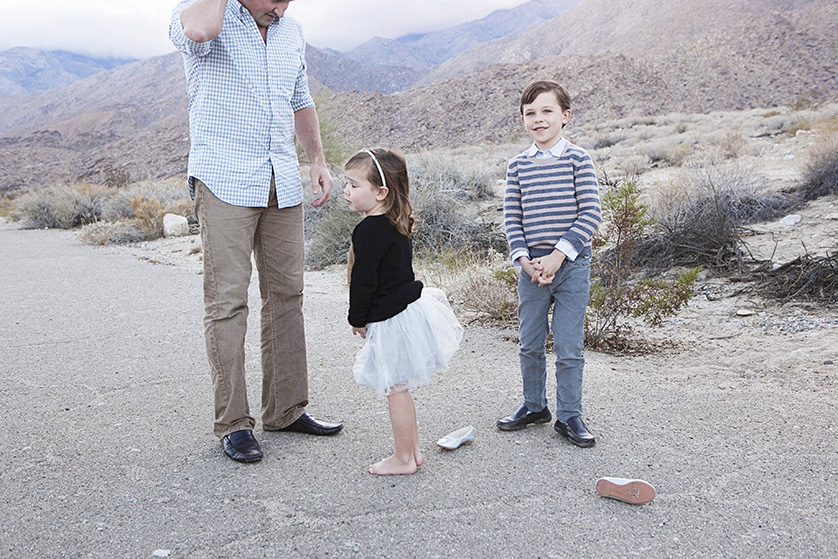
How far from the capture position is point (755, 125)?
73.4 feet

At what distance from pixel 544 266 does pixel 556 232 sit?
21cm

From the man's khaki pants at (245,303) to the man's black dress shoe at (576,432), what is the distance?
50.9 inches

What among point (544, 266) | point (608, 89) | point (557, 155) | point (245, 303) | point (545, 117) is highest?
point (608, 89)

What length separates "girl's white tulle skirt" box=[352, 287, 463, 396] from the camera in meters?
2.78

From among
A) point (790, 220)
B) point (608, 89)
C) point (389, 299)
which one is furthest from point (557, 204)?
point (608, 89)

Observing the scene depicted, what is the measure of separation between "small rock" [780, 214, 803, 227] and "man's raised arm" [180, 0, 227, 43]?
745cm

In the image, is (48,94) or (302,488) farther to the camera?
(48,94)

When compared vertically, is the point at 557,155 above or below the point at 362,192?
above

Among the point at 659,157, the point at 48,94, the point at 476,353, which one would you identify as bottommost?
the point at 476,353

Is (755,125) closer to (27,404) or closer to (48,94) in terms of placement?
(27,404)

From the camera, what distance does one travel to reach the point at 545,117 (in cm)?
317

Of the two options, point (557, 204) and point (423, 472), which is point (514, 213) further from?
point (423, 472)

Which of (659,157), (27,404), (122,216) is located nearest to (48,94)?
(122,216)

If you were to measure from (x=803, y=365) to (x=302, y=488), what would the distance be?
321 centimetres
